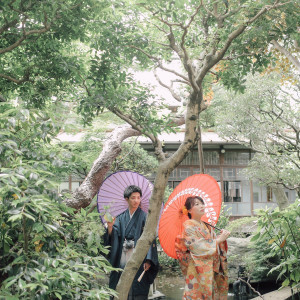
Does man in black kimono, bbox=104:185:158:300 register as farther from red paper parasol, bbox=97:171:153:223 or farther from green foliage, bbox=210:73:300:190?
green foliage, bbox=210:73:300:190

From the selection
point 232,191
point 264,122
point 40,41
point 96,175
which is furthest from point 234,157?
point 40,41

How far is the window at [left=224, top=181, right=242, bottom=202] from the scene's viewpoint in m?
16.7

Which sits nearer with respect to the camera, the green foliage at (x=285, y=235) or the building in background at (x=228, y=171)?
the green foliage at (x=285, y=235)

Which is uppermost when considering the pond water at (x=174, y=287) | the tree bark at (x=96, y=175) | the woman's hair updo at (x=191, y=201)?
the tree bark at (x=96, y=175)

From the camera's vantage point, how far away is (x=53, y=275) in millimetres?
2541

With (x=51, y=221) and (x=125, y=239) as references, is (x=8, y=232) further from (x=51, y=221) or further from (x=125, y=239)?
(x=125, y=239)

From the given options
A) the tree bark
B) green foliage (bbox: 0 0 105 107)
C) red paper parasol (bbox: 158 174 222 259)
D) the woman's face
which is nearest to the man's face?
red paper parasol (bbox: 158 174 222 259)

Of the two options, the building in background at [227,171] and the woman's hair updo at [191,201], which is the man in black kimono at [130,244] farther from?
the building in background at [227,171]

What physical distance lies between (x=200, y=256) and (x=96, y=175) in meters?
3.23

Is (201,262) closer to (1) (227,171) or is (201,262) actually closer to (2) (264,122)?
(2) (264,122)

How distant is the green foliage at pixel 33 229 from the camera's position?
240cm

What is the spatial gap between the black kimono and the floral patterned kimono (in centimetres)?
48

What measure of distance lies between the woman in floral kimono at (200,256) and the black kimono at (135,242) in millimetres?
477

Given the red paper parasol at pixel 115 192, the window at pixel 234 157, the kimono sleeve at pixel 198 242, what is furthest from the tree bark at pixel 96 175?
the window at pixel 234 157
